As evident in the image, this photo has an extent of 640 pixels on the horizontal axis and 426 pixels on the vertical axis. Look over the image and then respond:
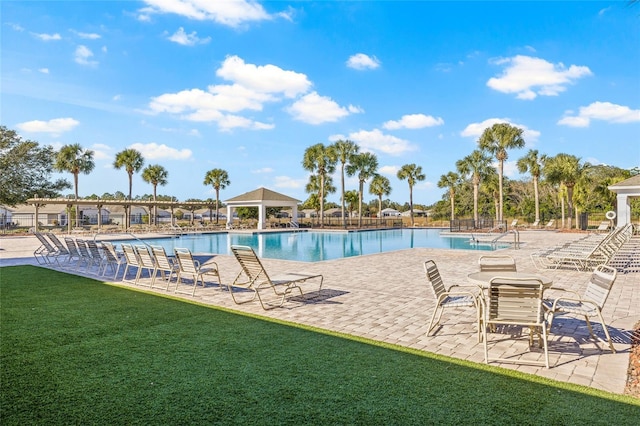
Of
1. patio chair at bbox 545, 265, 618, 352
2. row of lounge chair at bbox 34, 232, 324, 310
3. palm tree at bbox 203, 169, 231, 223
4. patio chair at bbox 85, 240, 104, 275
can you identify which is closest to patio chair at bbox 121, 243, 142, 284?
row of lounge chair at bbox 34, 232, 324, 310

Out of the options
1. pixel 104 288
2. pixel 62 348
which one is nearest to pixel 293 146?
pixel 104 288

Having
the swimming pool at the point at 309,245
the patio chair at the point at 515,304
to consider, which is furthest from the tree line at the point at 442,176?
the patio chair at the point at 515,304

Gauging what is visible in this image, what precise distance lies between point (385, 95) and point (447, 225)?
18.3 metres

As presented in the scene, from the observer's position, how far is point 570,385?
332 cm

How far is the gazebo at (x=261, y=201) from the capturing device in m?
37.2

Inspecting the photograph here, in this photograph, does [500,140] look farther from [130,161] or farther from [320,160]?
[130,161]

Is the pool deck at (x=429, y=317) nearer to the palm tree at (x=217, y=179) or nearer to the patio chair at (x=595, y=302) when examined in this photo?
the patio chair at (x=595, y=302)

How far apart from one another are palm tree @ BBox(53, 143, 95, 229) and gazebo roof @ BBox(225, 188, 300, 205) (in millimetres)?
13827

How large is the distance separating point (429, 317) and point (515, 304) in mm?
1846

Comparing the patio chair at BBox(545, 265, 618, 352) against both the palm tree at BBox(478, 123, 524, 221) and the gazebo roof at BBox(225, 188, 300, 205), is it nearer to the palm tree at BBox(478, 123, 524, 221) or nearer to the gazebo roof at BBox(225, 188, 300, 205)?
the palm tree at BBox(478, 123, 524, 221)

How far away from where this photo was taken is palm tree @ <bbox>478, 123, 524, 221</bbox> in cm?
3331

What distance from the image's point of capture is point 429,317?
5598 mm

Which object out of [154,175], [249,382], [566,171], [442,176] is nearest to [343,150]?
[442,176]

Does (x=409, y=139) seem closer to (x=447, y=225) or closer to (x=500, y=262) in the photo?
(x=447, y=225)
